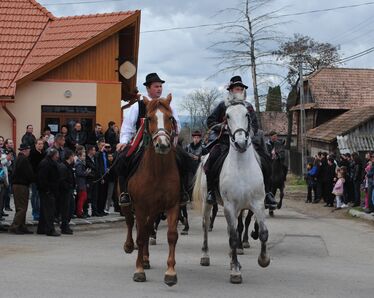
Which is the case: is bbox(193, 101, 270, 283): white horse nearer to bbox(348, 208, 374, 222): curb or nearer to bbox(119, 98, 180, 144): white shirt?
bbox(119, 98, 180, 144): white shirt

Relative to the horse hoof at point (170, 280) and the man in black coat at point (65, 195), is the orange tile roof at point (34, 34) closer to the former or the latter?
the man in black coat at point (65, 195)

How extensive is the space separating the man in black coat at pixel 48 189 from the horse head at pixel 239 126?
6.31m

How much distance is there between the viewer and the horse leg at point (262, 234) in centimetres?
938

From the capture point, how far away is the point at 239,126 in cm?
912

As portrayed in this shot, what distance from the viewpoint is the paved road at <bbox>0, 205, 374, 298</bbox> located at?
27.5ft

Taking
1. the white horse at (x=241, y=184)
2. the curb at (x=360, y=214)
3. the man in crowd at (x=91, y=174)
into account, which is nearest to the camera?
the white horse at (x=241, y=184)

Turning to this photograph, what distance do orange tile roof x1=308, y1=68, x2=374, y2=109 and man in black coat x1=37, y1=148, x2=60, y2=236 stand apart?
43850 millimetres

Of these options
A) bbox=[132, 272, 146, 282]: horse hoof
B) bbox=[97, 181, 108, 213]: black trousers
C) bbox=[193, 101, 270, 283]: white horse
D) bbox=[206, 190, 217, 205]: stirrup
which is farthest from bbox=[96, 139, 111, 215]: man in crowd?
bbox=[132, 272, 146, 282]: horse hoof

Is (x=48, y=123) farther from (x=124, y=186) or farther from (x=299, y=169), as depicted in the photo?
(x=299, y=169)

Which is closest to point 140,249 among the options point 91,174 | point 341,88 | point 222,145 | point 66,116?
point 222,145

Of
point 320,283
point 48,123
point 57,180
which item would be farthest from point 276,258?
point 48,123

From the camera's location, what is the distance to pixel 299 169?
51625 millimetres

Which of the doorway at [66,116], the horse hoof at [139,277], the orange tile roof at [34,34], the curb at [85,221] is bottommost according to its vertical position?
the horse hoof at [139,277]

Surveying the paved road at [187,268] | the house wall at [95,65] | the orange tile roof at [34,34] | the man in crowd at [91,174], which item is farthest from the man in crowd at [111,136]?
the paved road at [187,268]
